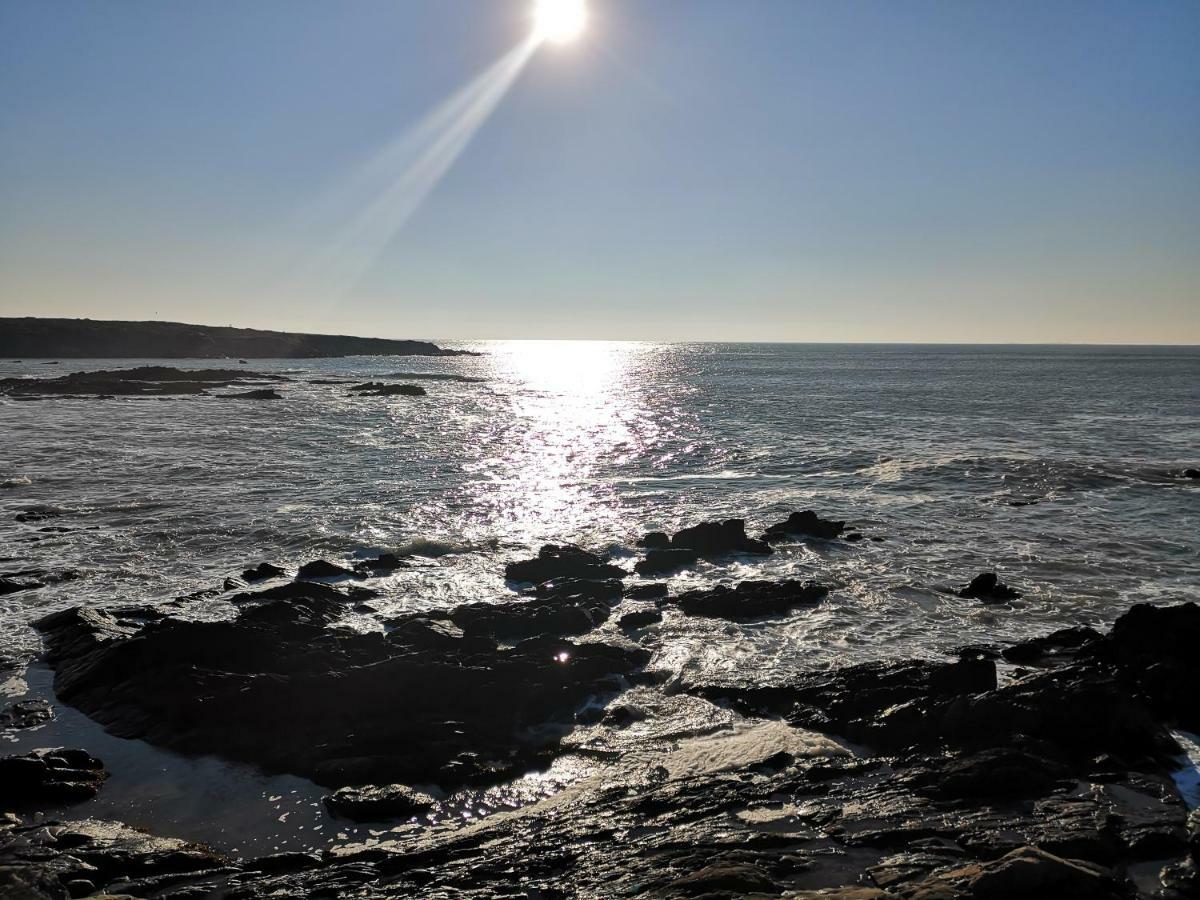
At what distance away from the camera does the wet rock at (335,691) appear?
11062 millimetres

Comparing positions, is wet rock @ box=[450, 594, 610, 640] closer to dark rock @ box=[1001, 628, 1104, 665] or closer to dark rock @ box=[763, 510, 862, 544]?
dark rock @ box=[1001, 628, 1104, 665]

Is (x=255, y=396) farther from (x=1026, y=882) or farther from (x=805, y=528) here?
(x=1026, y=882)

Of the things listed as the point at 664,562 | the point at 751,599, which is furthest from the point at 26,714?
the point at 664,562

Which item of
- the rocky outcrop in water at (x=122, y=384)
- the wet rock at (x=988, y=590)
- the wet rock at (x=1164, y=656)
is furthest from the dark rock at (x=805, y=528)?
the rocky outcrop in water at (x=122, y=384)

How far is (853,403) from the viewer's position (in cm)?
7675

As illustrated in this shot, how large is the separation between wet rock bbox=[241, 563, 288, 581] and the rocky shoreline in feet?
10.2

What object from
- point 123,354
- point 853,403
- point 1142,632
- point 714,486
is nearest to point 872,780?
point 1142,632

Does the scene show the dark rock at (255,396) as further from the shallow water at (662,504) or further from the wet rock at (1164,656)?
the wet rock at (1164,656)

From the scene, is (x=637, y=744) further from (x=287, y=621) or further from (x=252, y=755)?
(x=287, y=621)

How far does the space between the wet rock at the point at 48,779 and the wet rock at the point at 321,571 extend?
10.0 meters

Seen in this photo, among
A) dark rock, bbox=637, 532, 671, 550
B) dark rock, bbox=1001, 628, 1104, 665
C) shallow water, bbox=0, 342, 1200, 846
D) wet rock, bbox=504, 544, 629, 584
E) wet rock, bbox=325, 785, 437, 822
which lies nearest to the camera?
wet rock, bbox=325, 785, 437, 822

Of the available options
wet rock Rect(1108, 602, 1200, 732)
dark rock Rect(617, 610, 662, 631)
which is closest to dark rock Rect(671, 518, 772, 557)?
dark rock Rect(617, 610, 662, 631)

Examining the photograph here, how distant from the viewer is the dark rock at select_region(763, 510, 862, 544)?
24719mm

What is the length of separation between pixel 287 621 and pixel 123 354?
17233cm
